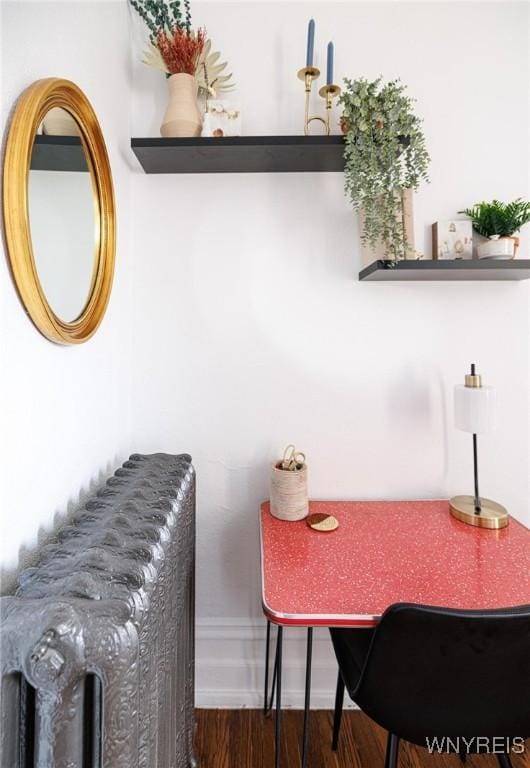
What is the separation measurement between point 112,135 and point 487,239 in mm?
1366

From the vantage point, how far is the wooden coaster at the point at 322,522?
1.35 meters

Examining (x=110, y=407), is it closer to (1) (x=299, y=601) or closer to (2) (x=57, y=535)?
(2) (x=57, y=535)

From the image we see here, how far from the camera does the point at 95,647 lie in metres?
0.58

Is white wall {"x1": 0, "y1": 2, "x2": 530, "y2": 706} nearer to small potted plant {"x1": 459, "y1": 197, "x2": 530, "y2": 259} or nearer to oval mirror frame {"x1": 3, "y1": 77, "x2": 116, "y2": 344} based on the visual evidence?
small potted plant {"x1": 459, "y1": 197, "x2": 530, "y2": 259}

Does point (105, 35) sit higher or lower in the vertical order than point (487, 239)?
higher

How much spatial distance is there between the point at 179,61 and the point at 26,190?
1000mm

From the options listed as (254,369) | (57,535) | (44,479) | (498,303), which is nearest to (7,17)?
(44,479)

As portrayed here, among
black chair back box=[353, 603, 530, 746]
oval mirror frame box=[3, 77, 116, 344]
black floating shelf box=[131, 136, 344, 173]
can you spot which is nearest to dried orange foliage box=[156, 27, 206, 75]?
black floating shelf box=[131, 136, 344, 173]

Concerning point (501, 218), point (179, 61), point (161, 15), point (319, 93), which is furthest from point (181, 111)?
point (501, 218)

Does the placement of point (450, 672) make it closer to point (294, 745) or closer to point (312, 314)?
point (294, 745)

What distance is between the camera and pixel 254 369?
163 cm

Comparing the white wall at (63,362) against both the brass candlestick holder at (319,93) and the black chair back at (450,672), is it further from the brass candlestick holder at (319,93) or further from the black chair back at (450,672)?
the black chair back at (450,672)

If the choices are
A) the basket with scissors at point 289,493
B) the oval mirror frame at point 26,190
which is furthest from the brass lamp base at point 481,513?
the oval mirror frame at point 26,190

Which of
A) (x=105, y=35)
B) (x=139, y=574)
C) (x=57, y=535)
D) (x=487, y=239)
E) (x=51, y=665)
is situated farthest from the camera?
(x=487, y=239)
